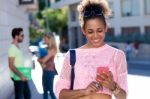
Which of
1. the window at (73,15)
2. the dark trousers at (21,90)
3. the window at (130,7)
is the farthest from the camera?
the window at (73,15)

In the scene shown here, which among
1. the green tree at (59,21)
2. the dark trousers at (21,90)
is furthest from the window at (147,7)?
the dark trousers at (21,90)

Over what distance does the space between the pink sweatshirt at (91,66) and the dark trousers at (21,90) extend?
5.35 metres

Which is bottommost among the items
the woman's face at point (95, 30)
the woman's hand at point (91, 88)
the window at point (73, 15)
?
the window at point (73, 15)

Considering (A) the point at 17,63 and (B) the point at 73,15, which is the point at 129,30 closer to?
(B) the point at 73,15

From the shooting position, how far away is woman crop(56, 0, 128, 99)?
12.1 ft

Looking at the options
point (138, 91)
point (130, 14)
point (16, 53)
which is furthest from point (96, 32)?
point (130, 14)

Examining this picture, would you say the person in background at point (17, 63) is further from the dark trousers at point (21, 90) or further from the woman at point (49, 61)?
the woman at point (49, 61)

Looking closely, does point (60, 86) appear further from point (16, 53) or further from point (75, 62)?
point (16, 53)

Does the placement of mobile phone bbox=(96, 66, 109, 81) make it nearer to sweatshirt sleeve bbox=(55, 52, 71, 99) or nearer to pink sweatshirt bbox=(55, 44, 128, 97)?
pink sweatshirt bbox=(55, 44, 128, 97)

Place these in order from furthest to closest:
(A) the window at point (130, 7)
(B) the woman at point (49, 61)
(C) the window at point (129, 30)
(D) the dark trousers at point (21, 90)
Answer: (A) the window at point (130, 7) < (C) the window at point (129, 30) < (B) the woman at point (49, 61) < (D) the dark trousers at point (21, 90)

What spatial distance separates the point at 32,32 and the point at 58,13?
11.9 meters

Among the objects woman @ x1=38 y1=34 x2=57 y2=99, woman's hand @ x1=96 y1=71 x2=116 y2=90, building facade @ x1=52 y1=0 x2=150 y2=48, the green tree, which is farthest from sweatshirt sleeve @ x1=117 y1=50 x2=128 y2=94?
the green tree

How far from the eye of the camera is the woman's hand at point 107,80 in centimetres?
346

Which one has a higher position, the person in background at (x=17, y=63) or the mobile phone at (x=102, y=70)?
the mobile phone at (x=102, y=70)
